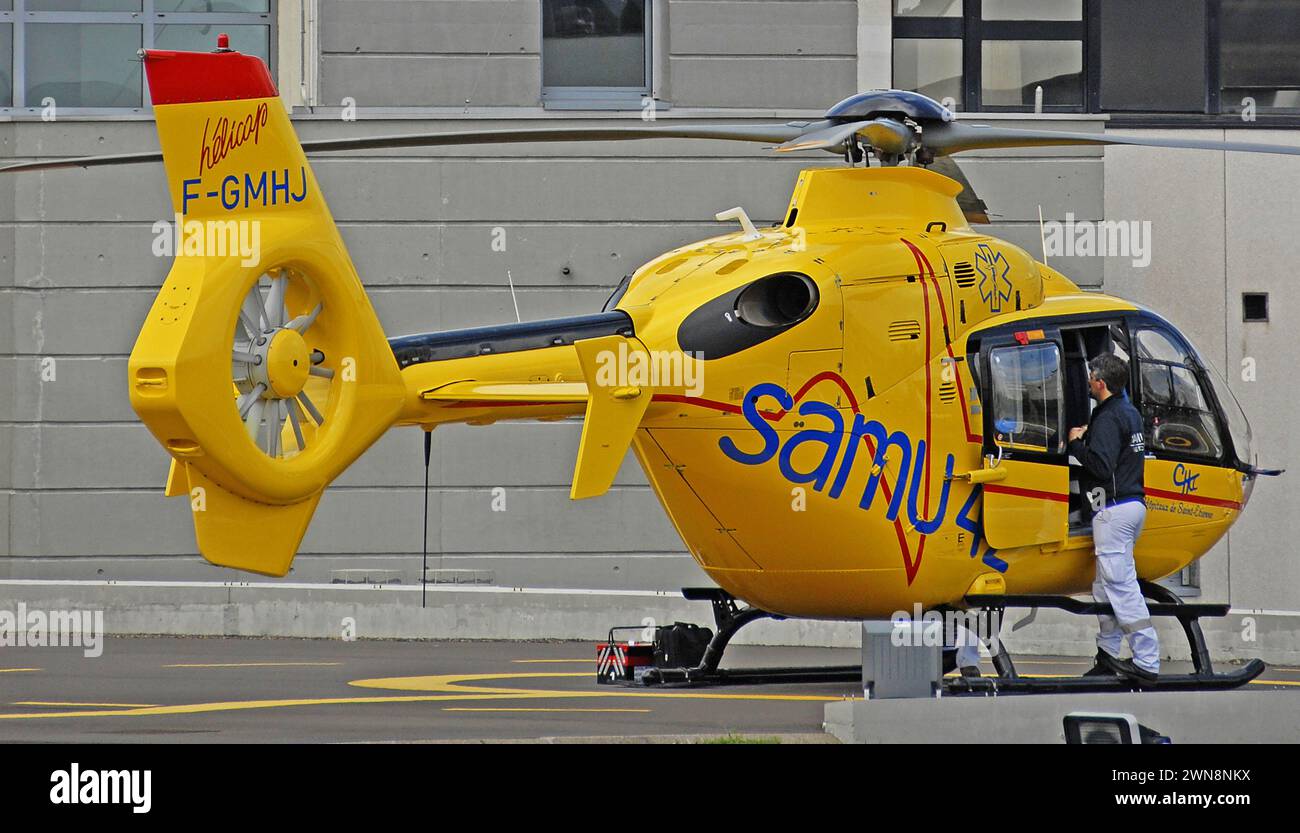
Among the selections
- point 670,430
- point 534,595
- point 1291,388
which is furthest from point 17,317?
point 1291,388

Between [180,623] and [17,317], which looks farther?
[17,317]

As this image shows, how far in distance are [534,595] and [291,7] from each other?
7.88 meters

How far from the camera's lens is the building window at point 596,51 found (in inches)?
857

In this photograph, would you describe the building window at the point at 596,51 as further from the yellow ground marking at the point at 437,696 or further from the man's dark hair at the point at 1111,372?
the man's dark hair at the point at 1111,372

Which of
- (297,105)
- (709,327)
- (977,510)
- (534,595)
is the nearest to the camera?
(709,327)

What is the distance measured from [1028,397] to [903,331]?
46.4 inches

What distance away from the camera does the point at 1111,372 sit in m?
12.4

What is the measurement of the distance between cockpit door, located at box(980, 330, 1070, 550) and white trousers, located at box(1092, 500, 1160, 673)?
30 cm

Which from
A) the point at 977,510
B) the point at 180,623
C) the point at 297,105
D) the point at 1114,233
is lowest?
the point at 180,623

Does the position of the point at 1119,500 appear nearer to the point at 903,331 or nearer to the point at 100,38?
the point at 903,331

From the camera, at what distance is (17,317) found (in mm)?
21156

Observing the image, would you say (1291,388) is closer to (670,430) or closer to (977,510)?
(977,510)

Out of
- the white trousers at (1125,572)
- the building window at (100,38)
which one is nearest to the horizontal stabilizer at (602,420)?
the white trousers at (1125,572)

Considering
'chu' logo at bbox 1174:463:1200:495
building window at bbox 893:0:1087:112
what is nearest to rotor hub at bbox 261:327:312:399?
'chu' logo at bbox 1174:463:1200:495
